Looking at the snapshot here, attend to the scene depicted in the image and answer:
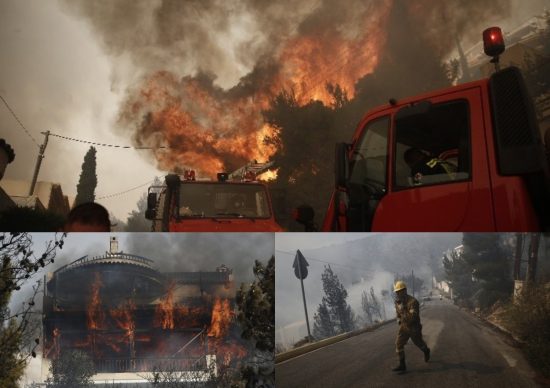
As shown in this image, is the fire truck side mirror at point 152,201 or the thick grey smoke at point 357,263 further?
the fire truck side mirror at point 152,201

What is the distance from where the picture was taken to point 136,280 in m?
2.44

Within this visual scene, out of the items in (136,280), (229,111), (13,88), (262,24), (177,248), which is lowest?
(136,280)

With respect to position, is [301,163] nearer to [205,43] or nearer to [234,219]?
[205,43]

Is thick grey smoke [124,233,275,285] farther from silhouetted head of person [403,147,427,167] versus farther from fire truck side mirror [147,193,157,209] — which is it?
fire truck side mirror [147,193,157,209]

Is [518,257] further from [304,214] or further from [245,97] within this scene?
[245,97]

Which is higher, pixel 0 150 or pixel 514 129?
pixel 0 150

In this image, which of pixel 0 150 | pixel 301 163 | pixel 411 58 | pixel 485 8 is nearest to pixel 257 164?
pixel 301 163

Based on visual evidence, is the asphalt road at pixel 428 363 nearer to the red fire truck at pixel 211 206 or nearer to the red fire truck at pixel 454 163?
the red fire truck at pixel 454 163

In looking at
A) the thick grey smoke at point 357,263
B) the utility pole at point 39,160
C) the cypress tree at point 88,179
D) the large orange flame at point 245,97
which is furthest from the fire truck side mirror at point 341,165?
the large orange flame at point 245,97

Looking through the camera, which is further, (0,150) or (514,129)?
(0,150)

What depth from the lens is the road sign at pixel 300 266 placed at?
2.60 metres

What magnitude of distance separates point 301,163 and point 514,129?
18.9 m

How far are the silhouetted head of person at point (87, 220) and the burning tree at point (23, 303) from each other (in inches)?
43.3

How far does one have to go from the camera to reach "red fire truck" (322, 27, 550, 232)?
341 centimetres
